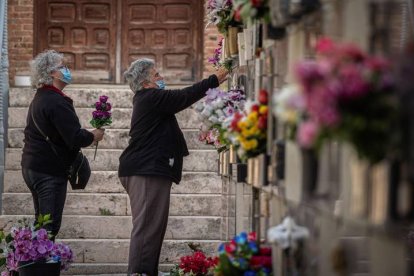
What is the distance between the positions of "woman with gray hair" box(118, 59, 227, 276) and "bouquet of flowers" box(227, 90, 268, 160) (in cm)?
291

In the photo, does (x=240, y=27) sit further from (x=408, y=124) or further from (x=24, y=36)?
(x=24, y=36)

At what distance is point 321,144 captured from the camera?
4281 millimetres

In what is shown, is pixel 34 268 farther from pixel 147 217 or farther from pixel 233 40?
pixel 233 40

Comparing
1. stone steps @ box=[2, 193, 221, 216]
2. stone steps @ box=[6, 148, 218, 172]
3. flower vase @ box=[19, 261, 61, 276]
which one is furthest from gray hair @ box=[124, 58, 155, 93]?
stone steps @ box=[6, 148, 218, 172]

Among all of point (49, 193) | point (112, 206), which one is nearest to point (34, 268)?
point (49, 193)

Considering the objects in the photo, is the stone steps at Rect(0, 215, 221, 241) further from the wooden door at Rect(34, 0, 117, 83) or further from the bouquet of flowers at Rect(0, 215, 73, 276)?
the wooden door at Rect(34, 0, 117, 83)

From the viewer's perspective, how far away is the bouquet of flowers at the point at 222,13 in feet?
28.9

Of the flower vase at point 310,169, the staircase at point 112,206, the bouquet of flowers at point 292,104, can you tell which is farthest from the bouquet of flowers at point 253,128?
the staircase at point 112,206

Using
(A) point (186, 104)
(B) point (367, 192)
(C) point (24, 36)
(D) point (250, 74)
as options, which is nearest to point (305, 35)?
(B) point (367, 192)

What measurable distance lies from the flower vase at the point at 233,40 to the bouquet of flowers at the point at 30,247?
2.03m

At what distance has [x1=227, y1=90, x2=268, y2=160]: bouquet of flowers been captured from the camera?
261 inches

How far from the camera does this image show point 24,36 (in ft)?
51.7

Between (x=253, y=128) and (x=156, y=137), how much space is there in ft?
10.7

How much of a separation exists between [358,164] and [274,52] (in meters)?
2.40
